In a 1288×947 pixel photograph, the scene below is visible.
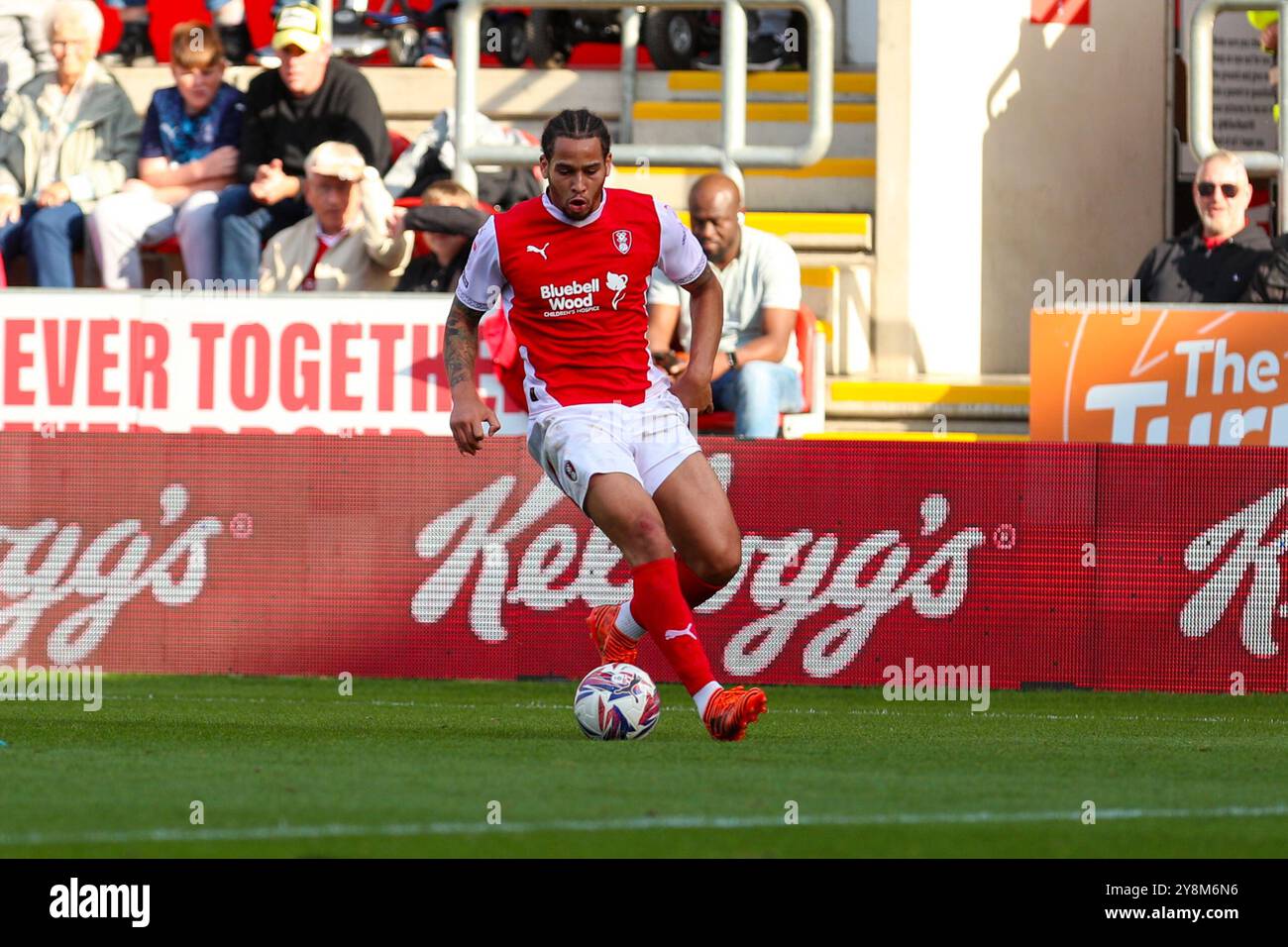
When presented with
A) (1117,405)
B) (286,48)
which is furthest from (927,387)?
(286,48)

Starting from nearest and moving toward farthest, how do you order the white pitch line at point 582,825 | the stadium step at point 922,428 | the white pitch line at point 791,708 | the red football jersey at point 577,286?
the white pitch line at point 582,825 → the red football jersey at point 577,286 → the white pitch line at point 791,708 → the stadium step at point 922,428

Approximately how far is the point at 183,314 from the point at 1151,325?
194 inches

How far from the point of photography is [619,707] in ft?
26.3

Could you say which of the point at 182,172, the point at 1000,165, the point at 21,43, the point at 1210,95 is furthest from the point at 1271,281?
the point at 21,43

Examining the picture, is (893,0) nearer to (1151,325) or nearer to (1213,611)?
(1151,325)

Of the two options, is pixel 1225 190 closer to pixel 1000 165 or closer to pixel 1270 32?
pixel 1270 32

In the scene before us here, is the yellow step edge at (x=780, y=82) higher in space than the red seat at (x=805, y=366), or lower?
higher

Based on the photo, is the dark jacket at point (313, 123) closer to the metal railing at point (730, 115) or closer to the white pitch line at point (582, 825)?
the metal railing at point (730, 115)

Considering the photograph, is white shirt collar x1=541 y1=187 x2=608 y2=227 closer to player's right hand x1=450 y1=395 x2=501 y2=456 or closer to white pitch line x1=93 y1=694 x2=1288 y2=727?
player's right hand x1=450 y1=395 x2=501 y2=456

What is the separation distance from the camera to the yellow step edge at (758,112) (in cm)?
1608

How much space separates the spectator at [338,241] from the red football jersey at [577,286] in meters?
4.94

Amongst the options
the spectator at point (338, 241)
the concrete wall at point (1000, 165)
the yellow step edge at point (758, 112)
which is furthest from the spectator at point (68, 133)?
the concrete wall at point (1000, 165)

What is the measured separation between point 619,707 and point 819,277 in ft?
Result: 23.7

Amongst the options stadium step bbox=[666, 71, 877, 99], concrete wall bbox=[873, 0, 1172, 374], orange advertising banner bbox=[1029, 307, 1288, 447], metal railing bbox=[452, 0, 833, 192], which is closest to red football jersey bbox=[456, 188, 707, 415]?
orange advertising banner bbox=[1029, 307, 1288, 447]
